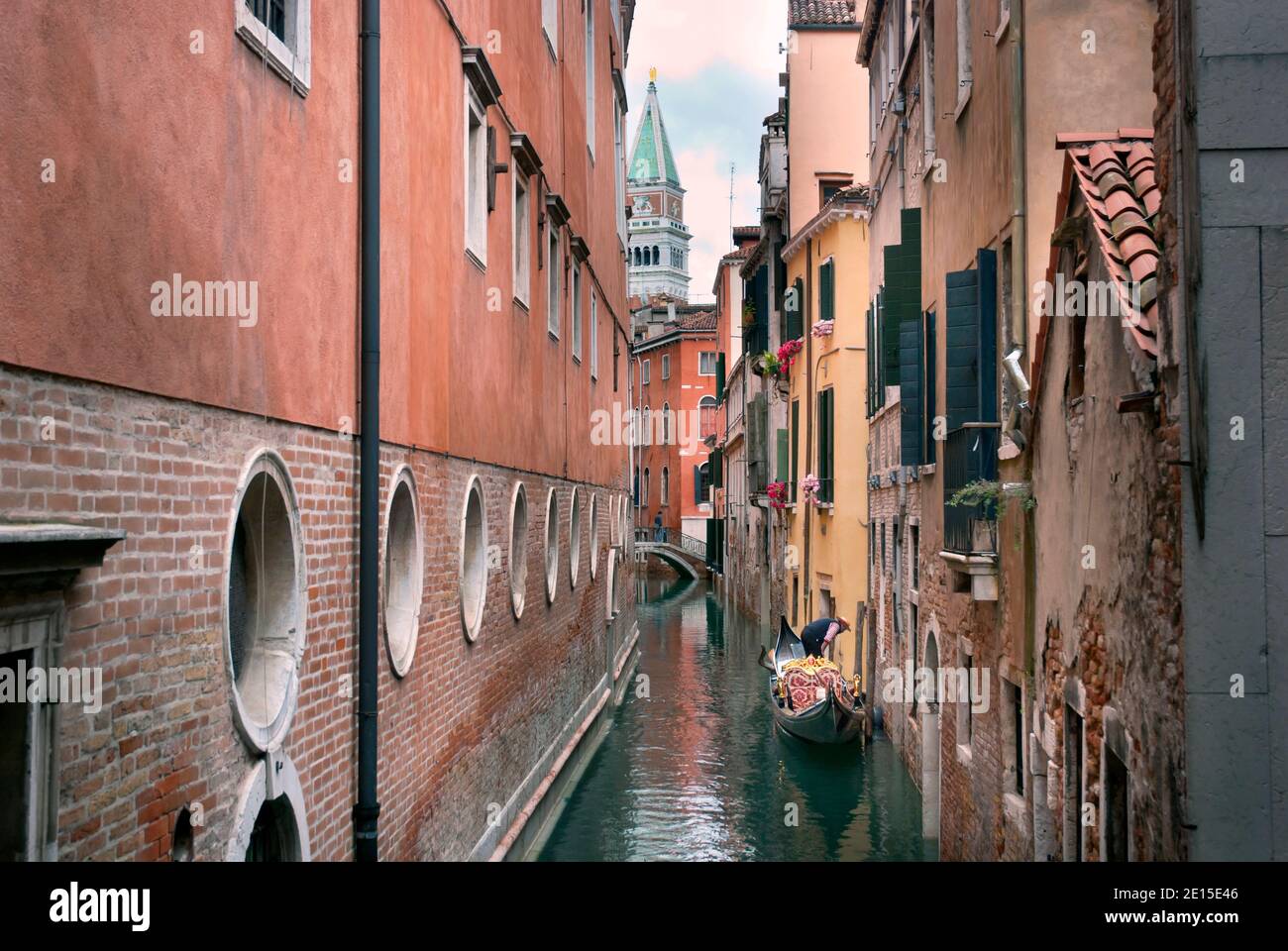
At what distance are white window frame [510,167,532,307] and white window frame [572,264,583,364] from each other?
3.76 meters

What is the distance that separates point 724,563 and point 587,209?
2969 centimetres

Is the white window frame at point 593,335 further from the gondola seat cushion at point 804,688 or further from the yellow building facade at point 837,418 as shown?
the gondola seat cushion at point 804,688

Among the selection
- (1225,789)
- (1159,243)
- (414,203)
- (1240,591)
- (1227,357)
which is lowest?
(1225,789)

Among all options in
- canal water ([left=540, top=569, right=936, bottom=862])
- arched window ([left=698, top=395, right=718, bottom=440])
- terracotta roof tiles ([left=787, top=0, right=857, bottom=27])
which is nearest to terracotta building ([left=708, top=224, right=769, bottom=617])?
arched window ([left=698, top=395, right=718, bottom=440])

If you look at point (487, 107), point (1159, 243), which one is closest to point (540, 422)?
point (487, 107)

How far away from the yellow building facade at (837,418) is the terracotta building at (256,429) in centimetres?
922

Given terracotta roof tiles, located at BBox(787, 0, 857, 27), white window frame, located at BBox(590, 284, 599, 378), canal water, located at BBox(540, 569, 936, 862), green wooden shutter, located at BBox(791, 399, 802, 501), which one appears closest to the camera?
canal water, located at BBox(540, 569, 936, 862)

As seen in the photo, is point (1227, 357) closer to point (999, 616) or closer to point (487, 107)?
point (999, 616)

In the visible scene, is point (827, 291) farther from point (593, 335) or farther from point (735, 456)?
point (735, 456)

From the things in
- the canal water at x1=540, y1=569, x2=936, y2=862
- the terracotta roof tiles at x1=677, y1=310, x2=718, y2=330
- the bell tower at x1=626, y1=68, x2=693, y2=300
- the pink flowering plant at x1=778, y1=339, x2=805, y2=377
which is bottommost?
the canal water at x1=540, y1=569, x2=936, y2=862

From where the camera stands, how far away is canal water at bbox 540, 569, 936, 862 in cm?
1308

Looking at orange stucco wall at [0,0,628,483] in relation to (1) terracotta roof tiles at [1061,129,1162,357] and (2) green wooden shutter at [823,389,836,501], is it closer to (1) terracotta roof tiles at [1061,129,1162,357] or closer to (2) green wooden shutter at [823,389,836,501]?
(1) terracotta roof tiles at [1061,129,1162,357]

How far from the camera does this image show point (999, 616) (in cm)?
892

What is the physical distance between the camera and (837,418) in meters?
21.1
